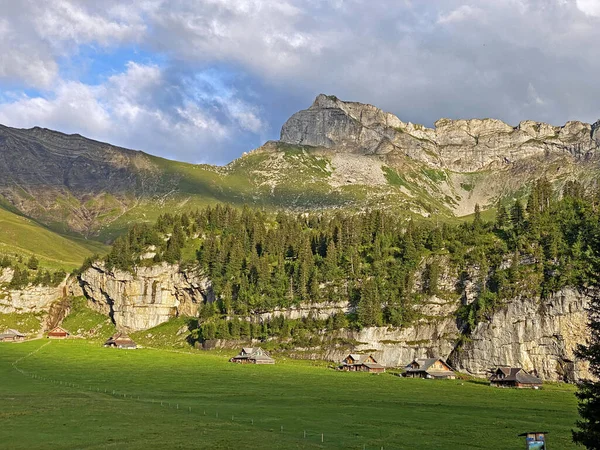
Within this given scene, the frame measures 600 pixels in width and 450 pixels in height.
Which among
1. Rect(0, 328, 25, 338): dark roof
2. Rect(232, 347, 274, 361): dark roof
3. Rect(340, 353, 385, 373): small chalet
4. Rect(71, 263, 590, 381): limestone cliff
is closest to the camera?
Rect(71, 263, 590, 381): limestone cliff

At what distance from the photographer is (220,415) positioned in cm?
6831

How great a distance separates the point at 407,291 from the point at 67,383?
93530 millimetres

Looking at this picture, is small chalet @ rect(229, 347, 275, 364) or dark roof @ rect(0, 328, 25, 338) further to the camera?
dark roof @ rect(0, 328, 25, 338)

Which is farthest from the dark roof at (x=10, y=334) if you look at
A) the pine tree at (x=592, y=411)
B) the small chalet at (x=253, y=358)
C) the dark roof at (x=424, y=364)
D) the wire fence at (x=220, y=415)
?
the pine tree at (x=592, y=411)

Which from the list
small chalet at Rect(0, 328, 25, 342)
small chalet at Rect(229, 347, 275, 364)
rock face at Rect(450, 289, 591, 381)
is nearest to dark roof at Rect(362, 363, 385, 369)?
rock face at Rect(450, 289, 591, 381)

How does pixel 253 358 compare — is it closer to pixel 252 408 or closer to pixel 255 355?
pixel 255 355

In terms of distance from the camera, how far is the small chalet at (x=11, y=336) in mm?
180125

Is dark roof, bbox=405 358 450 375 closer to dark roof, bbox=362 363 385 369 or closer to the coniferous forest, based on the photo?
dark roof, bbox=362 363 385 369

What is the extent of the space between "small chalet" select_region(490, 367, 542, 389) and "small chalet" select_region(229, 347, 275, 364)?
5314cm

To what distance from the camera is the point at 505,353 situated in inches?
5472

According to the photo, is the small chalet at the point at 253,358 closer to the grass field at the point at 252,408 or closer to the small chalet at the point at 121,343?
the grass field at the point at 252,408

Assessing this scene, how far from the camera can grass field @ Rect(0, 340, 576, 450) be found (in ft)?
176

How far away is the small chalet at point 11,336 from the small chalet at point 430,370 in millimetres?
120592

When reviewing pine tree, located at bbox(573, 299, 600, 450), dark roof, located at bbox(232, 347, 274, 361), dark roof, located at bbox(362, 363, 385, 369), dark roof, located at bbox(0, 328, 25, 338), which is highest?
pine tree, located at bbox(573, 299, 600, 450)
